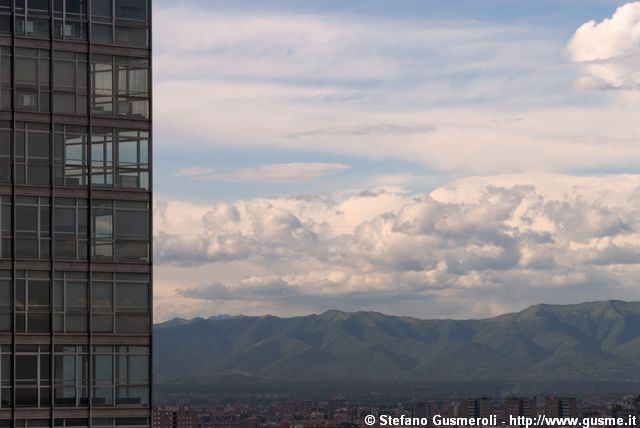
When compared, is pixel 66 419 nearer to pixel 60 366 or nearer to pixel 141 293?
pixel 60 366

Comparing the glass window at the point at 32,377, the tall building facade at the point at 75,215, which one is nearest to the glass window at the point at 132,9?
the tall building facade at the point at 75,215

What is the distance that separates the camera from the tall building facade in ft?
189

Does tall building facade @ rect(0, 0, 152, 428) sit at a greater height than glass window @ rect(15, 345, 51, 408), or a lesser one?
greater

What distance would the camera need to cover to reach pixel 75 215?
195 feet

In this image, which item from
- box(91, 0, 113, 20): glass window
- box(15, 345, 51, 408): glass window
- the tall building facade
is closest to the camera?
box(15, 345, 51, 408): glass window

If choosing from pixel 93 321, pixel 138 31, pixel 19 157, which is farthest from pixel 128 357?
pixel 138 31

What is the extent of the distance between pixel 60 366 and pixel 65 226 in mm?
6166

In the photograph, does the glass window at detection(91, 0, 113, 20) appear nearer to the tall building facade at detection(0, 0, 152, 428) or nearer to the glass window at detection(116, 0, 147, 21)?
the tall building facade at detection(0, 0, 152, 428)

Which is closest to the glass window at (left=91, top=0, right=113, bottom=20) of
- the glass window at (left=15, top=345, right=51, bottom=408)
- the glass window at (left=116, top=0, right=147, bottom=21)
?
the glass window at (left=116, top=0, right=147, bottom=21)

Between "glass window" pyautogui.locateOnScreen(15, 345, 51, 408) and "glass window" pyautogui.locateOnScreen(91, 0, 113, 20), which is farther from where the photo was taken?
"glass window" pyautogui.locateOnScreen(91, 0, 113, 20)

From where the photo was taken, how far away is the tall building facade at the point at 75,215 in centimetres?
5775

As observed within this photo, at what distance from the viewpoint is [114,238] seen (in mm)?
59906

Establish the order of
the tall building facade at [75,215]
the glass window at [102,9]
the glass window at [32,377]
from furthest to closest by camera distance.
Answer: the glass window at [102,9] < the tall building facade at [75,215] < the glass window at [32,377]

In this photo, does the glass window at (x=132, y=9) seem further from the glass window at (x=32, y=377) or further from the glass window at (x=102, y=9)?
the glass window at (x=32, y=377)
